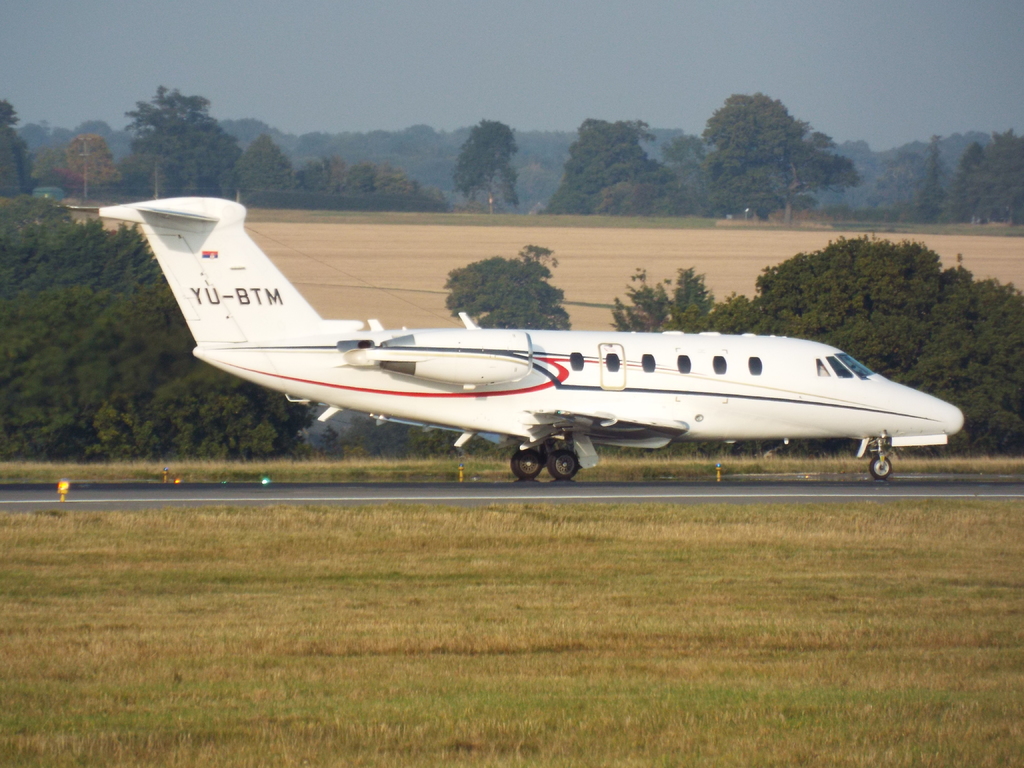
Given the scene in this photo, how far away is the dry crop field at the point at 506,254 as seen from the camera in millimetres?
67312

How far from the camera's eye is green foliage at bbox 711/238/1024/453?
40.9 metres

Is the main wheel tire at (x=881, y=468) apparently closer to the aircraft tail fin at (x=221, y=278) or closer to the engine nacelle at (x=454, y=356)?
the engine nacelle at (x=454, y=356)

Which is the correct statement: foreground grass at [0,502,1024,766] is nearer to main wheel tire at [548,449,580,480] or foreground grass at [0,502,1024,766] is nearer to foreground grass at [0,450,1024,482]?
main wheel tire at [548,449,580,480]

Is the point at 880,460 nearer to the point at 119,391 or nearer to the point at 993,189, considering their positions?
the point at 119,391

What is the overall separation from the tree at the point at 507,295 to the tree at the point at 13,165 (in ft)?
129

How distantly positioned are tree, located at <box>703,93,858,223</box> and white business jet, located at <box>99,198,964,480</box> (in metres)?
82.4

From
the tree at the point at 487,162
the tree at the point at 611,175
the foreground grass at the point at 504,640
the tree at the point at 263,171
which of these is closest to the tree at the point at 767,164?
the tree at the point at 611,175

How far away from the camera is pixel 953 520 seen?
18578mm

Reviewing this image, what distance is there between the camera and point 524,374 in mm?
23906

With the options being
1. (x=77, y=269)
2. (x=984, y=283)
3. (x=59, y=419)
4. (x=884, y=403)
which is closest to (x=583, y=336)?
(x=884, y=403)

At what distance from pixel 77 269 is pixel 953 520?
47.7 metres

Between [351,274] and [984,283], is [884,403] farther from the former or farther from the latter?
[351,274]

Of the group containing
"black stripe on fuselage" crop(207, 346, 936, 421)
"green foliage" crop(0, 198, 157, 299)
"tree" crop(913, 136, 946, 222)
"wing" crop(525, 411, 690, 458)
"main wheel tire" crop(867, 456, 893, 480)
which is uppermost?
"tree" crop(913, 136, 946, 222)

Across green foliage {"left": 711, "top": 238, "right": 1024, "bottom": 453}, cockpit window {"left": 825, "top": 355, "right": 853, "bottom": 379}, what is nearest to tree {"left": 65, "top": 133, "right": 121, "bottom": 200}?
green foliage {"left": 711, "top": 238, "right": 1024, "bottom": 453}
